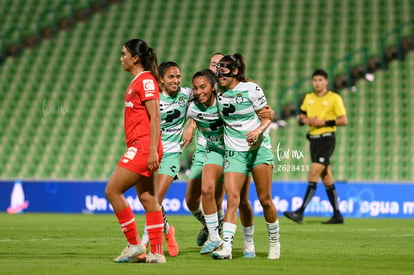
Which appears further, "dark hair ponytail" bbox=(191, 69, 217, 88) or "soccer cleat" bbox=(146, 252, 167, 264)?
"dark hair ponytail" bbox=(191, 69, 217, 88)

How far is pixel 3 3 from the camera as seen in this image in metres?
27.5

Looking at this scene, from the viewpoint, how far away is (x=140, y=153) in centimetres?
783

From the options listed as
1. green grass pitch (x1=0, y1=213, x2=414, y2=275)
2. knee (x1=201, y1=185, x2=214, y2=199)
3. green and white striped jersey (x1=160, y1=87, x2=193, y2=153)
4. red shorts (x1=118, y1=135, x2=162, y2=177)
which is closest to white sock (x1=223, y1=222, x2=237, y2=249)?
green grass pitch (x1=0, y1=213, x2=414, y2=275)

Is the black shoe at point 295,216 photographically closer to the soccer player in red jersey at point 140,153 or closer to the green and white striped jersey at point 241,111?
the green and white striped jersey at point 241,111

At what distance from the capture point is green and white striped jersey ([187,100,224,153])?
9180 mm

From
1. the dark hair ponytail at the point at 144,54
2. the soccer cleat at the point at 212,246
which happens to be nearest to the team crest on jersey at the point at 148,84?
the dark hair ponytail at the point at 144,54

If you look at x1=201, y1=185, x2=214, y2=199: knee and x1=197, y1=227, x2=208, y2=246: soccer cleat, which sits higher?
x1=201, y1=185, x2=214, y2=199: knee

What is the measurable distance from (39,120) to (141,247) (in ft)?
51.5

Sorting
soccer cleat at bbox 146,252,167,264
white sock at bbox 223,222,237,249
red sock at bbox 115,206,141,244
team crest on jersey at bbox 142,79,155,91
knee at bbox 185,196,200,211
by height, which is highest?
team crest on jersey at bbox 142,79,155,91

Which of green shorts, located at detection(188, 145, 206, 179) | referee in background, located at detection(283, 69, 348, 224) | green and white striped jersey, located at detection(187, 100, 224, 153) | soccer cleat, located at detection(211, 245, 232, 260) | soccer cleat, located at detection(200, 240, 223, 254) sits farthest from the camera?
A: referee in background, located at detection(283, 69, 348, 224)

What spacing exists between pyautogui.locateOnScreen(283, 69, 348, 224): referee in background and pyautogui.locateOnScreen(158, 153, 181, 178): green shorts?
5303 millimetres

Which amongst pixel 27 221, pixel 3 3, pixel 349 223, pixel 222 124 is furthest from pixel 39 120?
pixel 222 124

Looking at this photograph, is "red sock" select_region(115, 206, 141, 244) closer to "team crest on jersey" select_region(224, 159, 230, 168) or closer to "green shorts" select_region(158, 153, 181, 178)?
"team crest on jersey" select_region(224, 159, 230, 168)

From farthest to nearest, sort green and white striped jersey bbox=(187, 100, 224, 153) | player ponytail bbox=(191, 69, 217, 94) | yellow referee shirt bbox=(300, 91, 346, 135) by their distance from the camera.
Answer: yellow referee shirt bbox=(300, 91, 346, 135)
green and white striped jersey bbox=(187, 100, 224, 153)
player ponytail bbox=(191, 69, 217, 94)
